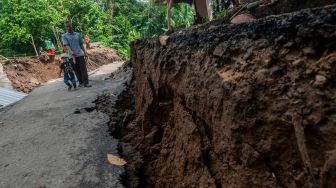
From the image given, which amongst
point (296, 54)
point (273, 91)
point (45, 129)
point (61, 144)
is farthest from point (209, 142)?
point (45, 129)

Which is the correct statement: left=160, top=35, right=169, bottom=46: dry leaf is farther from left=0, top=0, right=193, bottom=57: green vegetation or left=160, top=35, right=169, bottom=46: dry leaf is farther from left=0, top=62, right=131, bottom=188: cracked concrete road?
left=0, top=0, right=193, bottom=57: green vegetation

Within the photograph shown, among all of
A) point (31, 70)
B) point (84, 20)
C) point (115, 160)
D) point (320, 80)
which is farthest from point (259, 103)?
point (84, 20)

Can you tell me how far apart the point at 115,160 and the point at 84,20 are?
20.2m

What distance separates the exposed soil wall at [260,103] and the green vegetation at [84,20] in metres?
8.26

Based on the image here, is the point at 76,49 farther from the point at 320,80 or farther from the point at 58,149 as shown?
the point at 320,80

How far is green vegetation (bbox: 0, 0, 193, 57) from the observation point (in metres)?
15.6

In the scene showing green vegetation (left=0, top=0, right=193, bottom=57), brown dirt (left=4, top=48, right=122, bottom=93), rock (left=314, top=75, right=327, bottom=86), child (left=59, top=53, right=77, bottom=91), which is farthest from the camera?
green vegetation (left=0, top=0, right=193, bottom=57)

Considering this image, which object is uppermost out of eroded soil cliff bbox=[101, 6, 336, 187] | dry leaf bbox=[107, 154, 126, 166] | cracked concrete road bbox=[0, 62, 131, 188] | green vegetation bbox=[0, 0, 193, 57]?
green vegetation bbox=[0, 0, 193, 57]

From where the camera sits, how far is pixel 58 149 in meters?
3.97

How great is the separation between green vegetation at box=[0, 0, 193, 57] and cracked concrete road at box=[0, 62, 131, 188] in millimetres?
6091

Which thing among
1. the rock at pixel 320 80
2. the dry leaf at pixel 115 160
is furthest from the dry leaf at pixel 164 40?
the rock at pixel 320 80

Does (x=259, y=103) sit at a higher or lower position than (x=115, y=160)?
higher

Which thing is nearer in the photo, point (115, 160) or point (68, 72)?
point (115, 160)

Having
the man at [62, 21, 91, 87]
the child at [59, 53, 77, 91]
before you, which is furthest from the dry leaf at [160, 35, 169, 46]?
the child at [59, 53, 77, 91]
